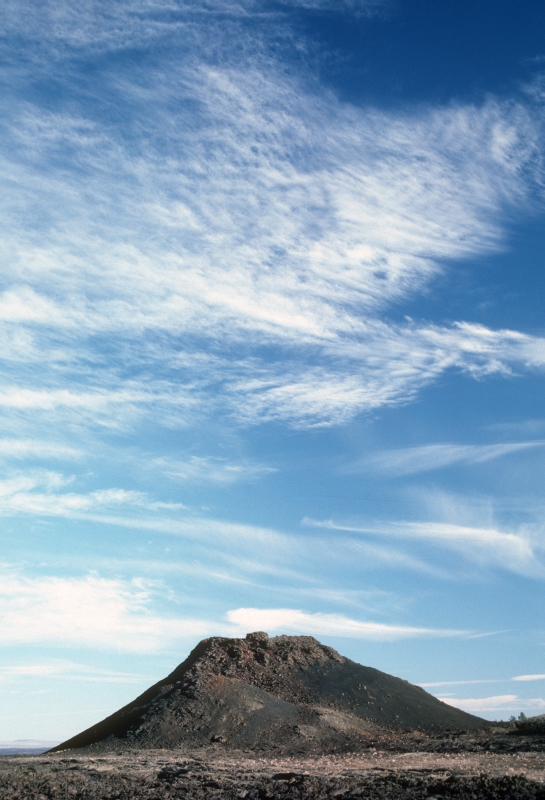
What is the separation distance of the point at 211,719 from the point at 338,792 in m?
15.2

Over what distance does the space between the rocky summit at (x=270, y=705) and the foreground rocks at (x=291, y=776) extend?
382cm

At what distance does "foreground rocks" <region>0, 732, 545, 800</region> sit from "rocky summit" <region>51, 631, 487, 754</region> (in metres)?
3.82

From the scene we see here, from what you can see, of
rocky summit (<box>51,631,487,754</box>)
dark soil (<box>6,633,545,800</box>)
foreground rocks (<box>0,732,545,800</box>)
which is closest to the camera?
foreground rocks (<box>0,732,545,800</box>)

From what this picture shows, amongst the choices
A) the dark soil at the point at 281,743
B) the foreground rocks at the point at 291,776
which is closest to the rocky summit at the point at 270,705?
the dark soil at the point at 281,743

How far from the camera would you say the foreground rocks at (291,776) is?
16.2 metres

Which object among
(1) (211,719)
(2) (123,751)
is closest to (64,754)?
(2) (123,751)

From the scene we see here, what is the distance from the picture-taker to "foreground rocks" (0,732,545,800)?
53.2ft

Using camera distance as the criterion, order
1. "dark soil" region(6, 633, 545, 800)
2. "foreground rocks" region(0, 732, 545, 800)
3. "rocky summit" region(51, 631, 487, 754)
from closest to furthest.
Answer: "foreground rocks" region(0, 732, 545, 800) < "dark soil" region(6, 633, 545, 800) < "rocky summit" region(51, 631, 487, 754)

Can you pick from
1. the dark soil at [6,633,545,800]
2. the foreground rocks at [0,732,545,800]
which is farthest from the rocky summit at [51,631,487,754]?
the foreground rocks at [0,732,545,800]

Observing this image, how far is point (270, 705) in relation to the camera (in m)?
32.1

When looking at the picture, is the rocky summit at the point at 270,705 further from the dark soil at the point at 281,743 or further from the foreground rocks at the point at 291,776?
the foreground rocks at the point at 291,776

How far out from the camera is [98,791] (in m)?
17.3

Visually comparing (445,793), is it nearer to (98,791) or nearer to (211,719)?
(98,791)

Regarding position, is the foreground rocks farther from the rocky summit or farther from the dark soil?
the rocky summit
